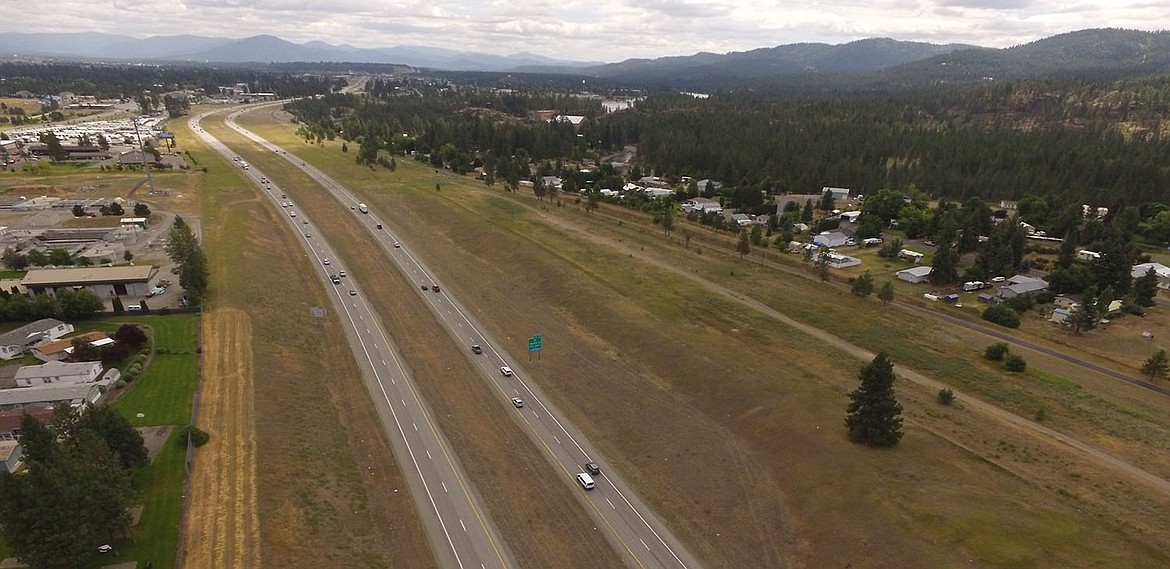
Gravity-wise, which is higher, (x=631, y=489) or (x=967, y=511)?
(x=967, y=511)

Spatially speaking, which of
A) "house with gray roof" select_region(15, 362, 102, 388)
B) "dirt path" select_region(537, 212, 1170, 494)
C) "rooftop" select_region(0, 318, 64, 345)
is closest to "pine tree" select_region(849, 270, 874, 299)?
"dirt path" select_region(537, 212, 1170, 494)

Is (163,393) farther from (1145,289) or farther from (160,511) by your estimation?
(1145,289)

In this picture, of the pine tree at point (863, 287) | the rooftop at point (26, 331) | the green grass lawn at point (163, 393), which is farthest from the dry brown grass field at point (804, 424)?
the rooftop at point (26, 331)

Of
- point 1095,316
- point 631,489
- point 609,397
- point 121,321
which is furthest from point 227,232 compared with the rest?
point 1095,316

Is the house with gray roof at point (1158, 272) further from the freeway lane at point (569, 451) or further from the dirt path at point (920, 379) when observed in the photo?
the freeway lane at point (569, 451)

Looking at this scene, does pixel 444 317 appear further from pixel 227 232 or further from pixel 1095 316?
pixel 1095 316

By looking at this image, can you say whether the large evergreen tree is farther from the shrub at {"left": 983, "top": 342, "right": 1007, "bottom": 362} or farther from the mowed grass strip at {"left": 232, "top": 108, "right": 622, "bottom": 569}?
the shrub at {"left": 983, "top": 342, "right": 1007, "bottom": 362}
